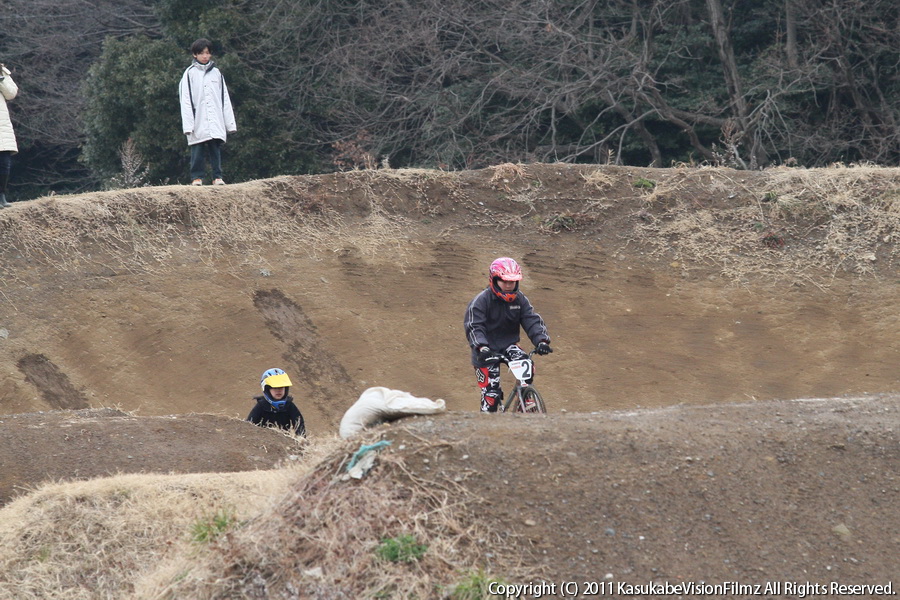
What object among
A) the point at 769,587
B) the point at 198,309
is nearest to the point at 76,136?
the point at 198,309

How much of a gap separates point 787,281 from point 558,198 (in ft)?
12.5

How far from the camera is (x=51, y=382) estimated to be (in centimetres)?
1226

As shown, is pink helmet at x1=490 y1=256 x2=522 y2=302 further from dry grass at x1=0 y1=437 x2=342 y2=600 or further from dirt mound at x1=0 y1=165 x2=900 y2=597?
dry grass at x1=0 y1=437 x2=342 y2=600

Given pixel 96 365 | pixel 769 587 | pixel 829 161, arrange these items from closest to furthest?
pixel 769 587, pixel 96 365, pixel 829 161

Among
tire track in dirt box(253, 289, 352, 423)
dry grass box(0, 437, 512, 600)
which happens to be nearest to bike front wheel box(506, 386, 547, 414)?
dry grass box(0, 437, 512, 600)

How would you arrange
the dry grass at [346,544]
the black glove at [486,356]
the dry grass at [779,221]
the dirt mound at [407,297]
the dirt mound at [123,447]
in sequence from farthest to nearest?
the dry grass at [779,221] < the dirt mound at [407,297] < the black glove at [486,356] < the dirt mound at [123,447] < the dry grass at [346,544]

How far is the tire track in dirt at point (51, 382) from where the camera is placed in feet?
39.4

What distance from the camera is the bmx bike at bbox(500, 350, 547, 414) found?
870 centimetres

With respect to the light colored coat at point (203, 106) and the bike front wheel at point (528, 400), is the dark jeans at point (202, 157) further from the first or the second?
the bike front wheel at point (528, 400)

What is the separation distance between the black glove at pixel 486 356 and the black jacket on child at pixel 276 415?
2.25m

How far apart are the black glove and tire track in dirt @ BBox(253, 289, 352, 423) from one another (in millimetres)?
4082

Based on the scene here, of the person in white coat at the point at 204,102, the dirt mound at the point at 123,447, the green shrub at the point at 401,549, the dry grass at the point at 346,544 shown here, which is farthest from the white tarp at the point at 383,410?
the person in white coat at the point at 204,102

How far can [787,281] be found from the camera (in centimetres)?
1424

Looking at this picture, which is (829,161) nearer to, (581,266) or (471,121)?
(471,121)
